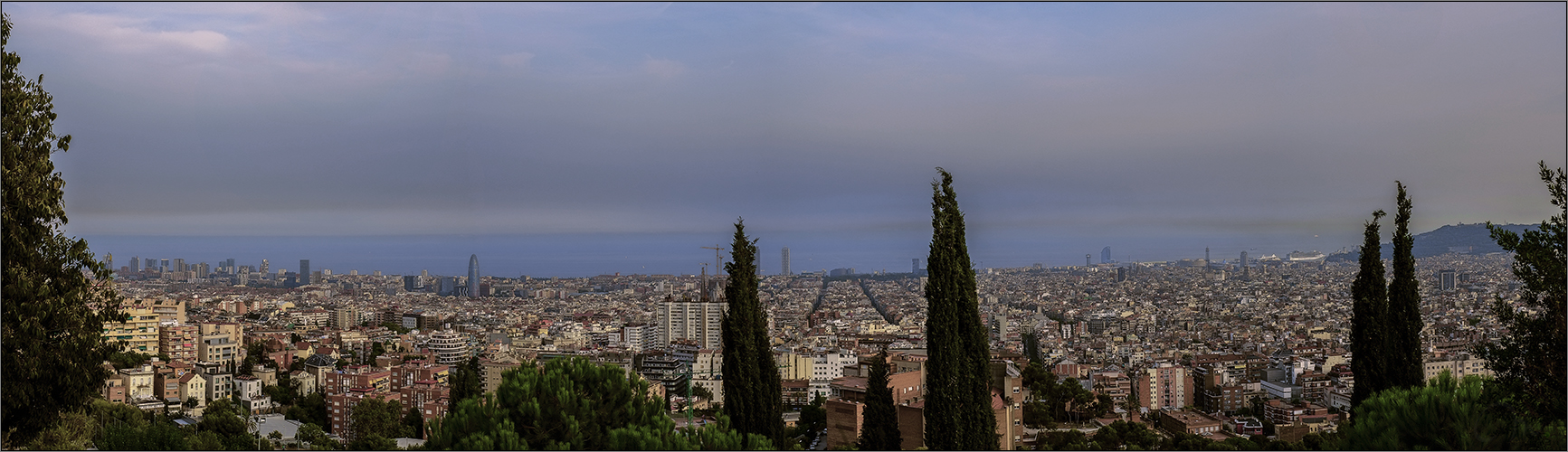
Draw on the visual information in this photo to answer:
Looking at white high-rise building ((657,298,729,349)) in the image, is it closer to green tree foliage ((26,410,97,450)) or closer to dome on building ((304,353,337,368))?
dome on building ((304,353,337,368))

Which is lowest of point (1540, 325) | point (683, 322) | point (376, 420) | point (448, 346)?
point (376, 420)

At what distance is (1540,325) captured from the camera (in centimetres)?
354

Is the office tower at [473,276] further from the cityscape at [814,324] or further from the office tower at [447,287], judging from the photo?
the office tower at [447,287]

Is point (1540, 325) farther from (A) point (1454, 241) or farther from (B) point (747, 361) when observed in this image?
(A) point (1454, 241)

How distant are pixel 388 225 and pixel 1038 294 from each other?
1697 cm

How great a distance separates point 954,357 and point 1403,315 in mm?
3636

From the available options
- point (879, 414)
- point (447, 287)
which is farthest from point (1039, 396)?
point (447, 287)

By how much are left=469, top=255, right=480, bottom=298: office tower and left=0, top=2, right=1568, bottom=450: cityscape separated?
754 mm

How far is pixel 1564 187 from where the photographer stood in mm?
→ 3459

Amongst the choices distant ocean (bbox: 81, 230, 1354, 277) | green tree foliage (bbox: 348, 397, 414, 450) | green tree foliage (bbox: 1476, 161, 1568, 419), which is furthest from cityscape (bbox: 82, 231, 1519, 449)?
green tree foliage (bbox: 1476, 161, 1568, 419)

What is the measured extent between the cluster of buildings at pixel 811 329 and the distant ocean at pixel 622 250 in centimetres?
109

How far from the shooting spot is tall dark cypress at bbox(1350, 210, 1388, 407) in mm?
6391

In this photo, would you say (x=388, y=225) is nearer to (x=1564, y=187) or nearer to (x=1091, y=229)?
(x=1091, y=229)

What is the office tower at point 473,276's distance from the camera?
59.8ft
